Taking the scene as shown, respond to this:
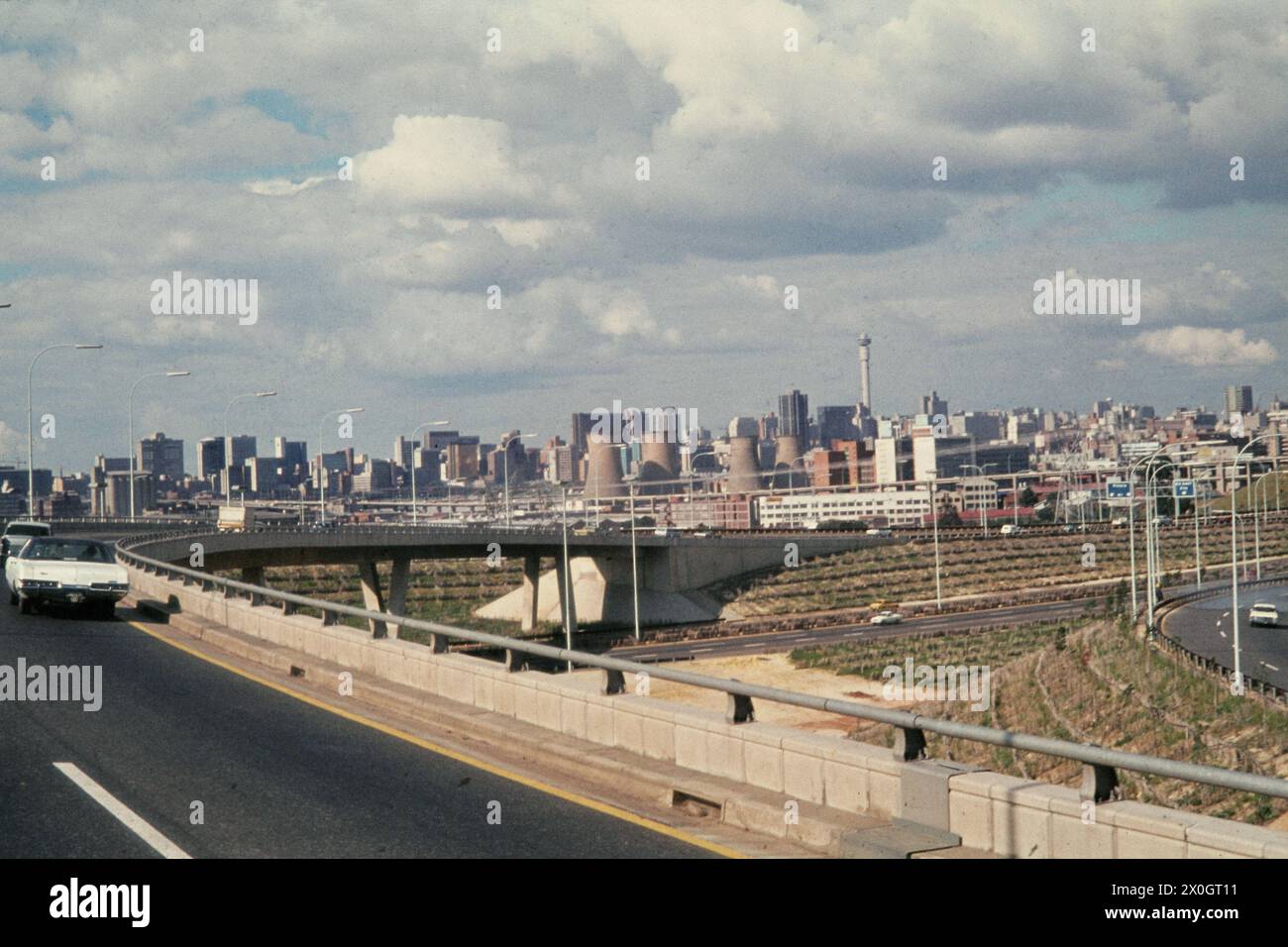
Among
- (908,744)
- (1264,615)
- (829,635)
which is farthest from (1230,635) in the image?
(908,744)

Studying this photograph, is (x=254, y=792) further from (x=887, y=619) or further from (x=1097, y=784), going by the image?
(x=887, y=619)

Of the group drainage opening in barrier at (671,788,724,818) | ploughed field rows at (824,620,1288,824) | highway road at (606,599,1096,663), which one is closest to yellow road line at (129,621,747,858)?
drainage opening in barrier at (671,788,724,818)

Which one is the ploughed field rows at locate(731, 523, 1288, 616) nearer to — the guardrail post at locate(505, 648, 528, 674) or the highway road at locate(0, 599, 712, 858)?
the guardrail post at locate(505, 648, 528, 674)

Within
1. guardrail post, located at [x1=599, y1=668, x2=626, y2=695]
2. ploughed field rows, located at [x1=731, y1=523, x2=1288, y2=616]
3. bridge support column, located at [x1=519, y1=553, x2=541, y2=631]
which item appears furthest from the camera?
bridge support column, located at [x1=519, y1=553, x2=541, y2=631]

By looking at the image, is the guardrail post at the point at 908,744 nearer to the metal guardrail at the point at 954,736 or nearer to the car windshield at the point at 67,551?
the metal guardrail at the point at 954,736

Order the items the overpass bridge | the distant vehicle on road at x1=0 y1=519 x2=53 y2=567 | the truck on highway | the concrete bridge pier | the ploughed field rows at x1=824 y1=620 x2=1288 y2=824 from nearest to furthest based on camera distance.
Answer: the ploughed field rows at x1=824 y1=620 x2=1288 y2=824 < the distant vehicle on road at x1=0 y1=519 x2=53 y2=567 < the overpass bridge < the concrete bridge pier < the truck on highway
